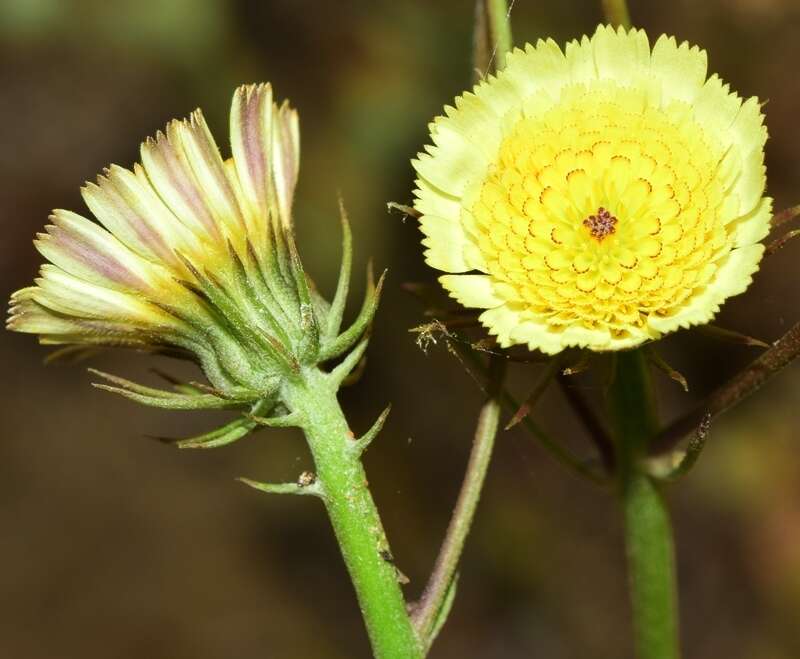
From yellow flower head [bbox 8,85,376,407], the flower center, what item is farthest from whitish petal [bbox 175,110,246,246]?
the flower center

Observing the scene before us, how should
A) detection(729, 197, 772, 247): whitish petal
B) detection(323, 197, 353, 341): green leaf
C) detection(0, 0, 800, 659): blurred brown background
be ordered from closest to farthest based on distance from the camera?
detection(729, 197, 772, 247): whitish petal, detection(323, 197, 353, 341): green leaf, detection(0, 0, 800, 659): blurred brown background

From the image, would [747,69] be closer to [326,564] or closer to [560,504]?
[560,504]

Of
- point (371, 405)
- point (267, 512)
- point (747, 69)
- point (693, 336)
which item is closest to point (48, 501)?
point (267, 512)

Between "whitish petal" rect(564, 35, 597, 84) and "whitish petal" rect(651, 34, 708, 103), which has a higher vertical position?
"whitish petal" rect(564, 35, 597, 84)

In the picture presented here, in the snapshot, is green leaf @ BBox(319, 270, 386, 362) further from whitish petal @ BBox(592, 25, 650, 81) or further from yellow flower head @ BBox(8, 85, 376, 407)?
whitish petal @ BBox(592, 25, 650, 81)

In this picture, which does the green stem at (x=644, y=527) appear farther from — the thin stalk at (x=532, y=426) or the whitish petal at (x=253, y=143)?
the whitish petal at (x=253, y=143)

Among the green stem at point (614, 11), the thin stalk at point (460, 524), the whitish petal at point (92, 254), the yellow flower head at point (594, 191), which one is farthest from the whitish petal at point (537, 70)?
the whitish petal at point (92, 254)
